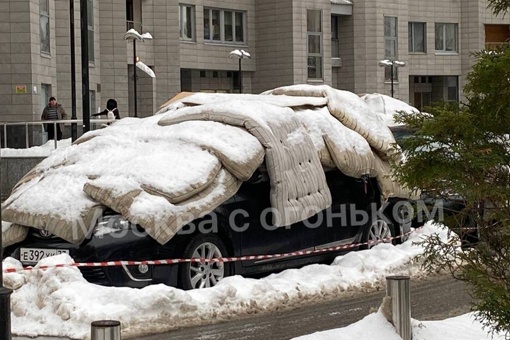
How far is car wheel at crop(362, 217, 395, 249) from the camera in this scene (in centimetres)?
1400

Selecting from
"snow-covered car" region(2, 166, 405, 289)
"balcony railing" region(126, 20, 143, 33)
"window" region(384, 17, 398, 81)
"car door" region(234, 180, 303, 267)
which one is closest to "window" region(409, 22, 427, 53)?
"window" region(384, 17, 398, 81)

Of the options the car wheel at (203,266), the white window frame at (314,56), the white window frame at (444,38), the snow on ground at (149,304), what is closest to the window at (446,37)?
the white window frame at (444,38)

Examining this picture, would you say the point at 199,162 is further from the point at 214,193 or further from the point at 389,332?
the point at 389,332

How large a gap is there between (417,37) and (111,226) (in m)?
54.4

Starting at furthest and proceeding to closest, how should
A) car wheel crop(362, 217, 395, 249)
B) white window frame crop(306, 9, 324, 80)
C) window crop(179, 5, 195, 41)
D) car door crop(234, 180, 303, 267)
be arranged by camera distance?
white window frame crop(306, 9, 324, 80)
window crop(179, 5, 195, 41)
car wheel crop(362, 217, 395, 249)
car door crop(234, 180, 303, 267)

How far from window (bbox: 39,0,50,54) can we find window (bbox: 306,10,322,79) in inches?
837

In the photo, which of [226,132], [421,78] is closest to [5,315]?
[226,132]

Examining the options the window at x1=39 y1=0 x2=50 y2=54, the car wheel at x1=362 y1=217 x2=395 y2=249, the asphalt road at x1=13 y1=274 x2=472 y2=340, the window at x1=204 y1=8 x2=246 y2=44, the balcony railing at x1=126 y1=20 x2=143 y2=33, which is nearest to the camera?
the asphalt road at x1=13 y1=274 x2=472 y2=340

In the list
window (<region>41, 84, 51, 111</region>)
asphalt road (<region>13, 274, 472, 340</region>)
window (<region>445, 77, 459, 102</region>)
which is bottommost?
asphalt road (<region>13, 274, 472, 340</region>)

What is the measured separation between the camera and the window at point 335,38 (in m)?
58.1

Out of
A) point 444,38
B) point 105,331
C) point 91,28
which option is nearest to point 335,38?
point 444,38

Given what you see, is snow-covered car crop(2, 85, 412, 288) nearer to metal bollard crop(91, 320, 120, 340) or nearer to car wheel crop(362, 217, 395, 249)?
car wheel crop(362, 217, 395, 249)

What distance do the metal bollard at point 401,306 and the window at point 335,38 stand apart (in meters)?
49.7

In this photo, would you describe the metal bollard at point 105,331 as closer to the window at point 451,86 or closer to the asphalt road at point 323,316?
the asphalt road at point 323,316
